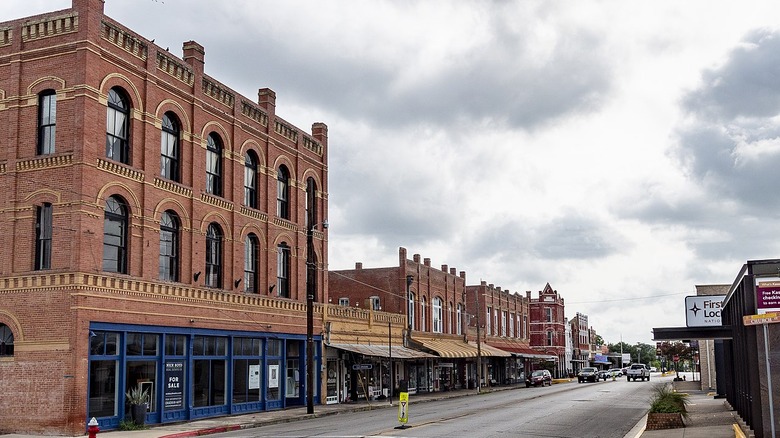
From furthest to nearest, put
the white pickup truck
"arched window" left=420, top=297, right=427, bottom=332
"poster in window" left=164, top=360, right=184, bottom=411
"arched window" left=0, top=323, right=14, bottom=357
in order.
Answer: the white pickup truck, "arched window" left=420, top=297, right=427, bottom=332, "poster in window" left=164, top=360, right=184, bottom=411, "arched window" left=0, top=323, right=14, bottom=357

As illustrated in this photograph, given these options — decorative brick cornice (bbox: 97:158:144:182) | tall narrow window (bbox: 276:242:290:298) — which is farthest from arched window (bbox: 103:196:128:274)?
tall narrow window (bbox: 276:242:290:298)

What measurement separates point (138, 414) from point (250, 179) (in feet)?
43.3

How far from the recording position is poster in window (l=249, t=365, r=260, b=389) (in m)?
34.5

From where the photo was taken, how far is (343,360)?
43.9 m

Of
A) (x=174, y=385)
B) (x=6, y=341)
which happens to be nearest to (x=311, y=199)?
(x=174, y=385)

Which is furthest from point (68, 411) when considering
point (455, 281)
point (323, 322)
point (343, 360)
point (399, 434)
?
point (455, 281)

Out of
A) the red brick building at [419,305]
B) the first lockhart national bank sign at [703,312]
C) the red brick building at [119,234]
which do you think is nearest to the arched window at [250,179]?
the red brick building at [119,234]

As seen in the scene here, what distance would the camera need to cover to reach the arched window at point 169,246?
98.3 feet

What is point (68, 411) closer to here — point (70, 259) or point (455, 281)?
point (70, 259)

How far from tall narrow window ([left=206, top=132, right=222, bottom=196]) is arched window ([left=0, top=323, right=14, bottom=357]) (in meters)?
9.75

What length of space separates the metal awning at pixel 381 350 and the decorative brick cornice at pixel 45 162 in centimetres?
1854

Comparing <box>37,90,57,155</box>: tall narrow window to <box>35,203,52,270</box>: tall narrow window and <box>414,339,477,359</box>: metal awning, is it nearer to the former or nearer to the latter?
<box>35,203,52,270</box>: tall narrow window

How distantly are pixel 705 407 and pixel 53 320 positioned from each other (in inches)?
968

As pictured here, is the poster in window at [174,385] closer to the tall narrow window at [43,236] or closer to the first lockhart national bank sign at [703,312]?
Result: the tall narrow window at [43,236]
